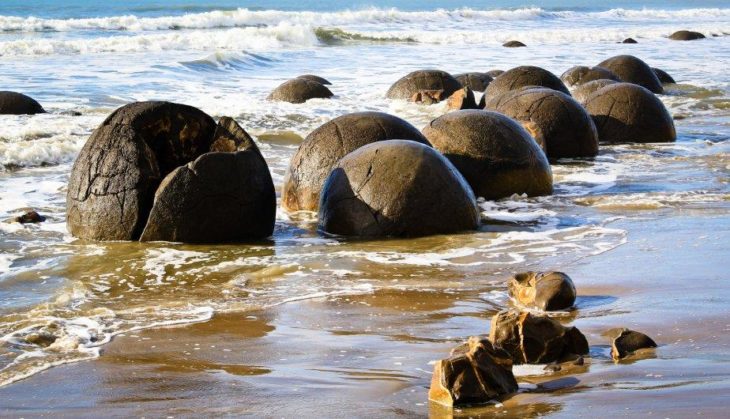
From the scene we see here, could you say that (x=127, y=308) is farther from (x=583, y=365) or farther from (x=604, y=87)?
(x=604, y=87)

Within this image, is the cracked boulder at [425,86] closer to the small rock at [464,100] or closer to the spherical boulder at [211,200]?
the small rock at [464,100]

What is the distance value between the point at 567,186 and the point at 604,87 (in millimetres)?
3818

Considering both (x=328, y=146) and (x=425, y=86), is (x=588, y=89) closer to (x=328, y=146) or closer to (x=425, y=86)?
Result: (x=425, y=86)

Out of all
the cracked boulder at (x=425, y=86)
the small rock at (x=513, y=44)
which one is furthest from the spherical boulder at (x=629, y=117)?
the small rock at (x=513, y=44)

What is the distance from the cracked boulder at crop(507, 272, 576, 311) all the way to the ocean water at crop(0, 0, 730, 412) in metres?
0.32

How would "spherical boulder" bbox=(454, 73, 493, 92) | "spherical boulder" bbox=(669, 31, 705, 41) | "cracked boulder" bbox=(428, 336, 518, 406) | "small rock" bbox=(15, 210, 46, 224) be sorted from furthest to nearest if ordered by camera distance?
Answer: "spherical boulder" bbox=(669, 31, 705, 41) → "spherical boulder" bbox=(454, 73, 493, 92) → "small rock" bbox=(15, 210, 46, 224) → "cracked boulder" bbox=(428, 336, 518, 406)

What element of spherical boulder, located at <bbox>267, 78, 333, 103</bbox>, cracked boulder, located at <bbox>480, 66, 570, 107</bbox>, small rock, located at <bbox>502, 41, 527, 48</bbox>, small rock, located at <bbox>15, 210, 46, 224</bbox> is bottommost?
small rock, located at <bbox>502, 41, 527, 48</bbox>

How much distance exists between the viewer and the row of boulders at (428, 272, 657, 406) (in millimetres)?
4215

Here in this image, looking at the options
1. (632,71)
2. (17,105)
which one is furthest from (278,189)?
(632,71)

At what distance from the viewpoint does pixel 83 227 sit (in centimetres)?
866

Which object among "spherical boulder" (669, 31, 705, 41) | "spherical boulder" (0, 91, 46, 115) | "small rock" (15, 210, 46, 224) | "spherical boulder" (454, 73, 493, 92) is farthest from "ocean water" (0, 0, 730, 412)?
"spherical boulder" (669, 31, 705, 41)

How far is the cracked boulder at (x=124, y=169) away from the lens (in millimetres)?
8422

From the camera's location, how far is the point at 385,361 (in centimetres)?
506

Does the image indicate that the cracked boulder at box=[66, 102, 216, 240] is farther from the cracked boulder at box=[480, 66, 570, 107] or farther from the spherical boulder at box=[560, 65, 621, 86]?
the spherical boulder at box=[560, 65, 621, 86]
